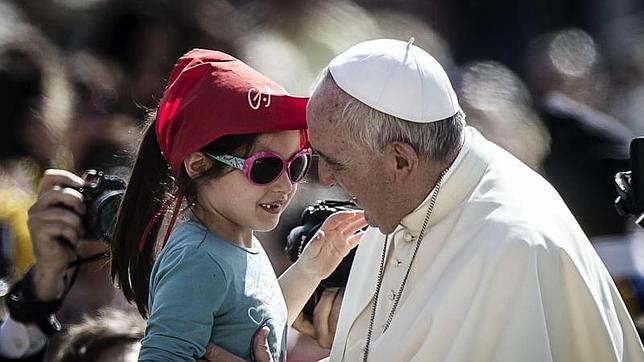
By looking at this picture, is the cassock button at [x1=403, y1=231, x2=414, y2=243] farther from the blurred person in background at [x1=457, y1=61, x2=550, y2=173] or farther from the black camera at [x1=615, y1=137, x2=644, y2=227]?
the blurred person in background at [x1=457, y1=61, x2=550, y2=173]

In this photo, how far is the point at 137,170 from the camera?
367cm

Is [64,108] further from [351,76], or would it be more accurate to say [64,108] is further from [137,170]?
[351,76]

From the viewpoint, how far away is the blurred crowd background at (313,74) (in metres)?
5.71

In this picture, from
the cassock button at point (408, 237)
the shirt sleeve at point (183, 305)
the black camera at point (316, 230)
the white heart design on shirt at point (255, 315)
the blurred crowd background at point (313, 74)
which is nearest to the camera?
the shirt sleeve at point (183, 305)

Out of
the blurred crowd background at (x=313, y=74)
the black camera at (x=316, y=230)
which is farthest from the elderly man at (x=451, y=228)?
the blurred crowd background at (x=313, y=74)

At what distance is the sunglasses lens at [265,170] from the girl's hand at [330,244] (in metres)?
0.49

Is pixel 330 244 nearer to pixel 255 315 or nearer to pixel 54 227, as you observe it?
pixel 255 315

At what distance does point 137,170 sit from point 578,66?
4.00m

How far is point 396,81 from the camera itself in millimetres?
3428

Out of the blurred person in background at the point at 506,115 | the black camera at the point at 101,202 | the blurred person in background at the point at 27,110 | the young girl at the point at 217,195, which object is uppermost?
the young girl at the point at 217,195

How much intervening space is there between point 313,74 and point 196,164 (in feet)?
10.5

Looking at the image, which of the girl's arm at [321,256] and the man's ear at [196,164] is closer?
the man's ear at [196,164]

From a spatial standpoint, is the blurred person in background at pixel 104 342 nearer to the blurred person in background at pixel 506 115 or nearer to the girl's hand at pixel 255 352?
the girl's hand at pixel 255 352

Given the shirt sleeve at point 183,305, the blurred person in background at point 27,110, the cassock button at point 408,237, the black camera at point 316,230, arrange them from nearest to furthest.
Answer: the shirt sleeve at point 183,305
the cassock button at point 408,237
the black camera at point 316,230
the blurred person in background at point 27,110
